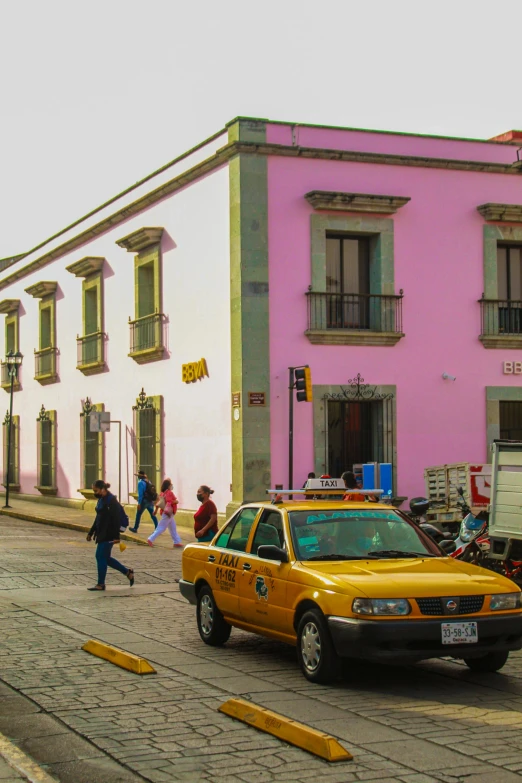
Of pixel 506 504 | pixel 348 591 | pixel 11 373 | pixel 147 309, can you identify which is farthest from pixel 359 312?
→ pixel 348 591

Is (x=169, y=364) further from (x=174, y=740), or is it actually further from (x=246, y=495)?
(x=174, y=740)

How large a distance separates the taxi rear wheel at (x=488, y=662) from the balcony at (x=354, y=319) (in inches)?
600

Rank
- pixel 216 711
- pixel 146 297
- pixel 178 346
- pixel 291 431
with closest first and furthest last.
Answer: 1. pixel 216 711
2. pixel 291 431
3. pixel 178 346
4. pixel 146 297

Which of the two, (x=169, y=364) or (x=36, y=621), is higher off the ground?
(x=169, y=364)

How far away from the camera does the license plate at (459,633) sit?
8938mm

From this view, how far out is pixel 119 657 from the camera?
1041cm

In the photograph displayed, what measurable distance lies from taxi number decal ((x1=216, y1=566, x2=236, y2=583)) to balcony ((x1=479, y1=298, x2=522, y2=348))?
16.1m

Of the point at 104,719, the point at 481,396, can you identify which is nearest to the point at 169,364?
the point at 481,396

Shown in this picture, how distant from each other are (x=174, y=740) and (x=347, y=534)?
3378 mm

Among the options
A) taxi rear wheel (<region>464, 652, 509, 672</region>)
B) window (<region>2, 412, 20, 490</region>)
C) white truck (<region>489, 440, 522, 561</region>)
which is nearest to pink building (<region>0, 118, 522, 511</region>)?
white truck (<region>489, 440, 522, 561</region>)

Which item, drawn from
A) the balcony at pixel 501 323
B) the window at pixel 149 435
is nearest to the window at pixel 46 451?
the window at pixel 149 435

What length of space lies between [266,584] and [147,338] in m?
19.7

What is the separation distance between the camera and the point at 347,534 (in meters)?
10.4

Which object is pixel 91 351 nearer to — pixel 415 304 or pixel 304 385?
pixel 415 304
